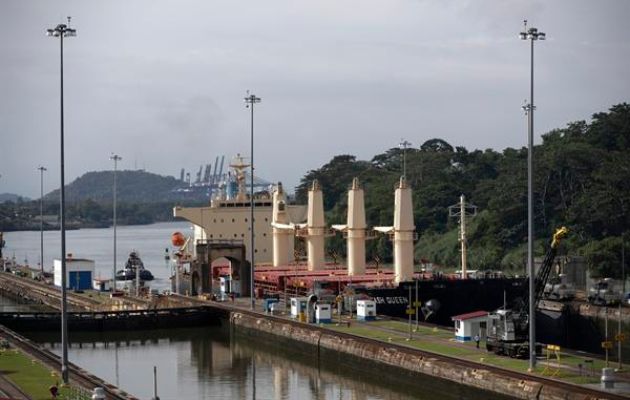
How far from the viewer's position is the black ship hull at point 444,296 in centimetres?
6838

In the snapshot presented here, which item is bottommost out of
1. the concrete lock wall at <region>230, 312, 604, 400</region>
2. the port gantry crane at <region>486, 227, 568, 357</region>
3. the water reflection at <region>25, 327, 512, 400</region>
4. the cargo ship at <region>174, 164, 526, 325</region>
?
the water reflection at <region>25, 327, 512, 400</region>

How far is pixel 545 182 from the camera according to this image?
118 meters

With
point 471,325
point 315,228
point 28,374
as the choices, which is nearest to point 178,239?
point 315,228

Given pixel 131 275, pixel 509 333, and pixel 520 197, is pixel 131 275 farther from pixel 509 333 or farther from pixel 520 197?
pixel 509 333

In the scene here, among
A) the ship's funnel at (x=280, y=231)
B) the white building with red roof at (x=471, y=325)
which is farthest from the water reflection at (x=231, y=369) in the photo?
the ship's funnel at (x=280, y=231)

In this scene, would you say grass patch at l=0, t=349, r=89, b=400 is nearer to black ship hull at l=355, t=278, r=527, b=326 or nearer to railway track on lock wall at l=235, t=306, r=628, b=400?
railway track on lock wall at l=235, t=306, r=628, b=400

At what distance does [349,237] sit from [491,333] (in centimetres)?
2816

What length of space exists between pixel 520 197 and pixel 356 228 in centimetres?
4254

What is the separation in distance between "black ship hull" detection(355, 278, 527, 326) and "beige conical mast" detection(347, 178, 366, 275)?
7852 mm

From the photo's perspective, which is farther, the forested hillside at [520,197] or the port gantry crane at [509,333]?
the forested hillside at [520,197]

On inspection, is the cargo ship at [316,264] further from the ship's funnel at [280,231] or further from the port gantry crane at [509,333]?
the port gantry crane at [509,333]

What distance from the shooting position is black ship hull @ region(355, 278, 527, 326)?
68.4m

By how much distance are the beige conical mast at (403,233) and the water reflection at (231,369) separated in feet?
35.5

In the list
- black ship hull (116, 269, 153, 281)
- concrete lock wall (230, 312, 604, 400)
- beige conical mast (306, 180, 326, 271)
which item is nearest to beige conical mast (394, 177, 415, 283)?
concrete lock wall (230, 312, 604, 400)
